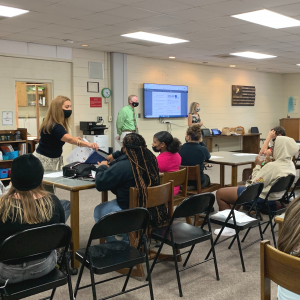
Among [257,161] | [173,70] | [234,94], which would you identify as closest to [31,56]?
[173,70]

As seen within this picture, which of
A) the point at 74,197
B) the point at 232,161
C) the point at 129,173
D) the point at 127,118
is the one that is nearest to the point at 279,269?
the point at 129,173

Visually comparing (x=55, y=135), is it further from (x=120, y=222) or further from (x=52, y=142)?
(x=120, y=222)

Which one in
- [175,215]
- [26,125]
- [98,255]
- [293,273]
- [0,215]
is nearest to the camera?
[293,273]

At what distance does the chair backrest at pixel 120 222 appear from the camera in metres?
2.29

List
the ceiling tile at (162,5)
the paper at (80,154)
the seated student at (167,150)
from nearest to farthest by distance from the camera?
the paper at (80,154), the seated student at (167,150), the ceiling tile at (162,5)

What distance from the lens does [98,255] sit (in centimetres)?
246

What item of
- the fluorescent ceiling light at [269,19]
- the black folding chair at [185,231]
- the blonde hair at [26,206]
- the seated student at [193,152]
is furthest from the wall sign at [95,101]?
the blonde hair at [26,206]

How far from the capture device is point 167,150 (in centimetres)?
405

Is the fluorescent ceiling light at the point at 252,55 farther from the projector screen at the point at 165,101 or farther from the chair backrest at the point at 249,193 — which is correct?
the chair backrest at the point at 249,193

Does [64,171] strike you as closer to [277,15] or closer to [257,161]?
[257,161]

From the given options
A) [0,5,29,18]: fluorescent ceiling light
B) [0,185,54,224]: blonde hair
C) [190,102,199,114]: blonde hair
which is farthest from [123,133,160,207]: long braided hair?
[190,102,199,114]: blonde hair

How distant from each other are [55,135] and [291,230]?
2782mm

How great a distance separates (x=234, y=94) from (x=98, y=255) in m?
10.2

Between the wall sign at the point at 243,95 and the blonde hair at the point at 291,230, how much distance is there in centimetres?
1076
